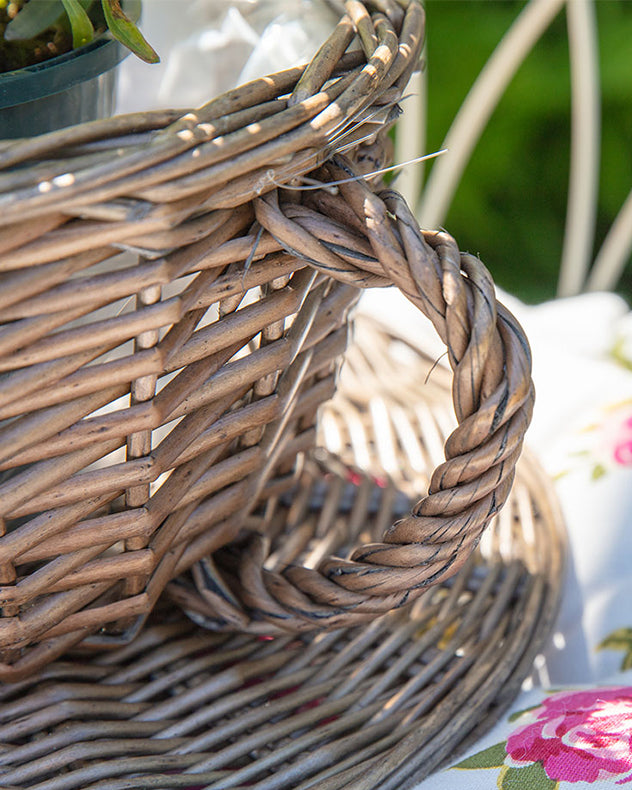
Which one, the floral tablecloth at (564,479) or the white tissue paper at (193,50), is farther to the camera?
the white tissue paper at (193,50)

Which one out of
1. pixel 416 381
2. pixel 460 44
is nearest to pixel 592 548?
pixel 416 381

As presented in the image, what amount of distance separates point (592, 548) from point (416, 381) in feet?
0.57

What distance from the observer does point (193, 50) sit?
0.51 meters

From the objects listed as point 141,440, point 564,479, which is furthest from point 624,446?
point 141,440

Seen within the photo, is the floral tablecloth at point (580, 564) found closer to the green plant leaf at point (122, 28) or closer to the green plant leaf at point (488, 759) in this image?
the green plant leaf at point (488, 759)

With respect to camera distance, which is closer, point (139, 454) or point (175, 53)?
point (139, 454)

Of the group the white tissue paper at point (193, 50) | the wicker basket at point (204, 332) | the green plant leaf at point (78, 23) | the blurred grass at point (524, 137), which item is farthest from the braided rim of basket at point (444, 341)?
the blurred grass at point (524, 137)

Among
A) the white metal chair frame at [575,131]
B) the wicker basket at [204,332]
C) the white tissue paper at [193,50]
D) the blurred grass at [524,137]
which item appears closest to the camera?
the wicker basket at [204,332]

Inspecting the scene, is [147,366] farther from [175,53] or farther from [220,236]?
[175,53]

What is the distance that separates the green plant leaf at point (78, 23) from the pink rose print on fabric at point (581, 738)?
12.7 inches

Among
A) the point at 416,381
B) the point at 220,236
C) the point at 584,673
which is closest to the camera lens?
the point at 220,236

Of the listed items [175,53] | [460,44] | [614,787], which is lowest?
[614,787]

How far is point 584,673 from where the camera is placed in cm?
45

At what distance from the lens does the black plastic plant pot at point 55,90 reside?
31cm
